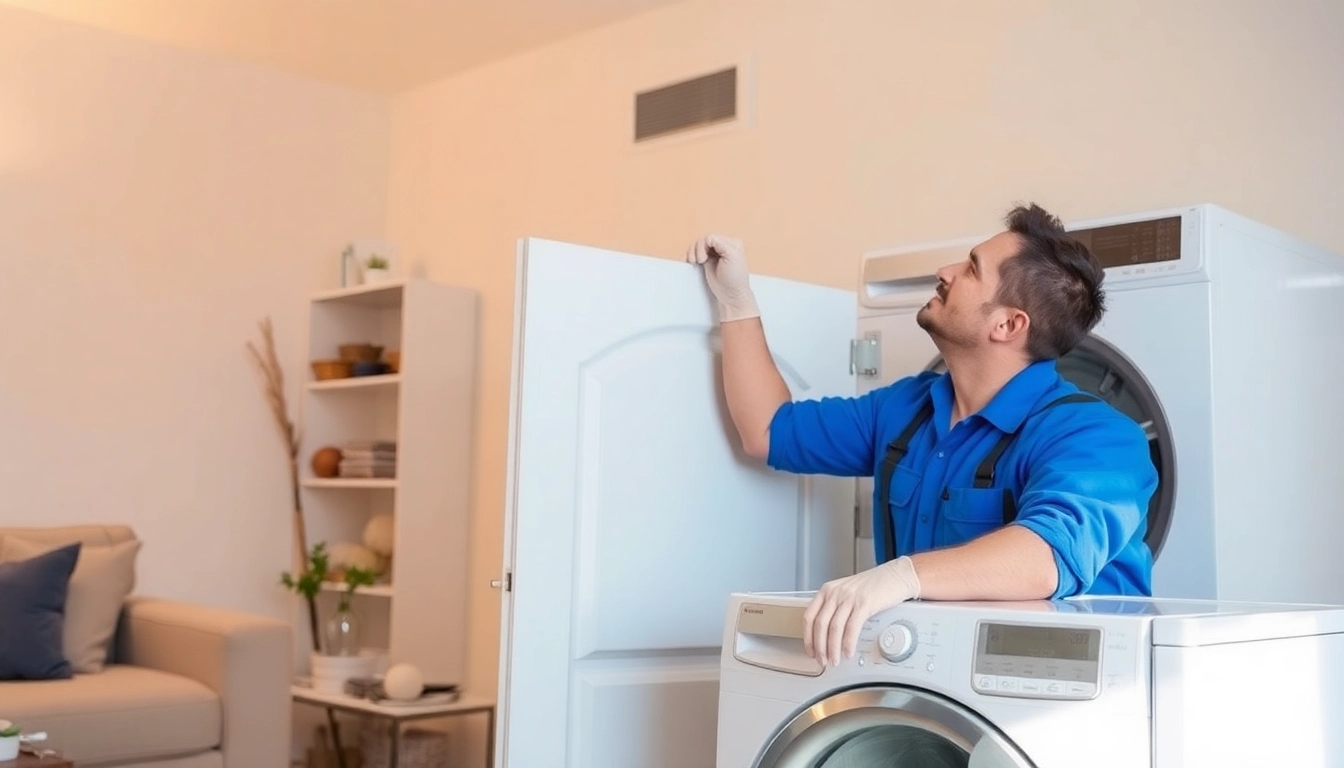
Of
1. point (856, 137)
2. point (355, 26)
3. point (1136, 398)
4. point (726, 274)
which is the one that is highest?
point (355, 26)

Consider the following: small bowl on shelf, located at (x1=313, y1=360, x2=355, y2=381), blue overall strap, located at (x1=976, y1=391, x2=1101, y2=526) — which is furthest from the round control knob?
small bowl on shelf, located at (x1=313, y1=360, x2=355, y2=381)

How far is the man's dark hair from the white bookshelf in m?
2.70

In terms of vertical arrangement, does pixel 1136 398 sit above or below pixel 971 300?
below

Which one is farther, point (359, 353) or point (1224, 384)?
point (359, 353)

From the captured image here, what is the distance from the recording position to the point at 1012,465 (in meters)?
1.94

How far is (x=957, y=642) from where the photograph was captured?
1493 mm

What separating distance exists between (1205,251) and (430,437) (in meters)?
2.89

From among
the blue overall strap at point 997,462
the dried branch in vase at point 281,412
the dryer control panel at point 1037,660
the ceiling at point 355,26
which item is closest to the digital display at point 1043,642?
the dryer control panel at point 1037,660

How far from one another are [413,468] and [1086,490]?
297 centimetres

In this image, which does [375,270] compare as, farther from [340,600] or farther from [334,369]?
[340,600]

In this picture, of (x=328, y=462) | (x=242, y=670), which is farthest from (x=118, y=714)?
(x=328, y=462)

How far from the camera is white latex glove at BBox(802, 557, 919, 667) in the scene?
1.57 m

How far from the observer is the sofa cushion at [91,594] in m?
3.56

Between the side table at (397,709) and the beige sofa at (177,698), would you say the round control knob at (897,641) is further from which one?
the side table at (397,709)
